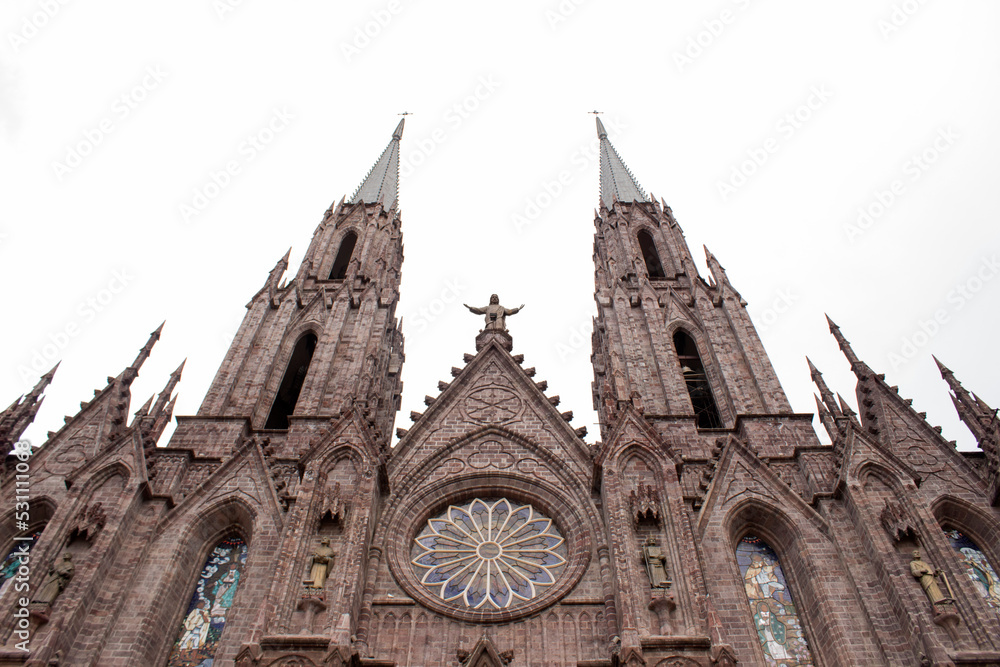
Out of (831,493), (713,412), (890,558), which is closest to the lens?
(890,558)

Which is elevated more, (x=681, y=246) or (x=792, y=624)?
(x=681, y=246)

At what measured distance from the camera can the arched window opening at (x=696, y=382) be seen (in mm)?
23516

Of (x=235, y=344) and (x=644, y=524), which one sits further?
(x=235, y=344)

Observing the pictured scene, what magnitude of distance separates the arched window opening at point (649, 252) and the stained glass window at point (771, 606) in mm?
16951

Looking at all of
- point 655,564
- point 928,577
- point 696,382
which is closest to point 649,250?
point 696,382

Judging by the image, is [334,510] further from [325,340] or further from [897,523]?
[897,523]

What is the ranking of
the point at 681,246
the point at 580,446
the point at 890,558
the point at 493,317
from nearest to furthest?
the point at 890,558 → the point at 580,446 → the point at 493,317 → the point at 681,246

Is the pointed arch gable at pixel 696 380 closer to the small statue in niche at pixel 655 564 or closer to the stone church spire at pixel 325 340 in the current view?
the small statue in niche at pixel 655 564

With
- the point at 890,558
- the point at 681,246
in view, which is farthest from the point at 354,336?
the point at 890,558

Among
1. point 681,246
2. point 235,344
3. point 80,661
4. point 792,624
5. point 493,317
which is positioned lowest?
point 80,661

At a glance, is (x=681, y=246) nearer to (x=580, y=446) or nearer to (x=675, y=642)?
(x=580, y=446)

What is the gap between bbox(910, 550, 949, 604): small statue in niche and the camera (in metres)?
14.4

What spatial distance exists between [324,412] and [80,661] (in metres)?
8.79

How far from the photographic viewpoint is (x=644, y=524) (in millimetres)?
16062
